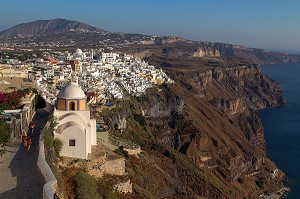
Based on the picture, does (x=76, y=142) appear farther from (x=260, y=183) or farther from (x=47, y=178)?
(x=260, y=183)

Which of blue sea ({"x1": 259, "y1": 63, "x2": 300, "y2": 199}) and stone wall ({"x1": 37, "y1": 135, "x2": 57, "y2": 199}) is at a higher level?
stone wall ({"x1": 37, "y1": 135, "x2": 57, "y2": 199})

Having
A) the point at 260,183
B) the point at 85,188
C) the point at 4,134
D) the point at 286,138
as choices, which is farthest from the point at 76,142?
the point at 286,138

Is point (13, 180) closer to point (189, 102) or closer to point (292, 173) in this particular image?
point (292, 173)

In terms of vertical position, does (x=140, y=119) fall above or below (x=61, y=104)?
below

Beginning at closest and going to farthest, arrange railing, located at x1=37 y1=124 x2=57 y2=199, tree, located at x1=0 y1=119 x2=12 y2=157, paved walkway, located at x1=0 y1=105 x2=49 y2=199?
1. railing, located at x1=37 y1=124 x2=57 y2=199
2. paved walkway, located at x1=0 y1=105 x2=49 y2=199
3. tree, located at x1=0 y1=119 x2=12 y2=157

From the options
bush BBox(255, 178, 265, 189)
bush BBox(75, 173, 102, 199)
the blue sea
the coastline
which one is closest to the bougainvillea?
bush BBox(75, 173, 102, 199)

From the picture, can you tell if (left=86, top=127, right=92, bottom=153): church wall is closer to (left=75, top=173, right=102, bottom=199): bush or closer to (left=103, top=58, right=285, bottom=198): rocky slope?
(left=75, top=173, right=102, bottom=199): bush

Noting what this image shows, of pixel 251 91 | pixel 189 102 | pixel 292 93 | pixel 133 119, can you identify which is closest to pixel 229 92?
pixel 251 91
